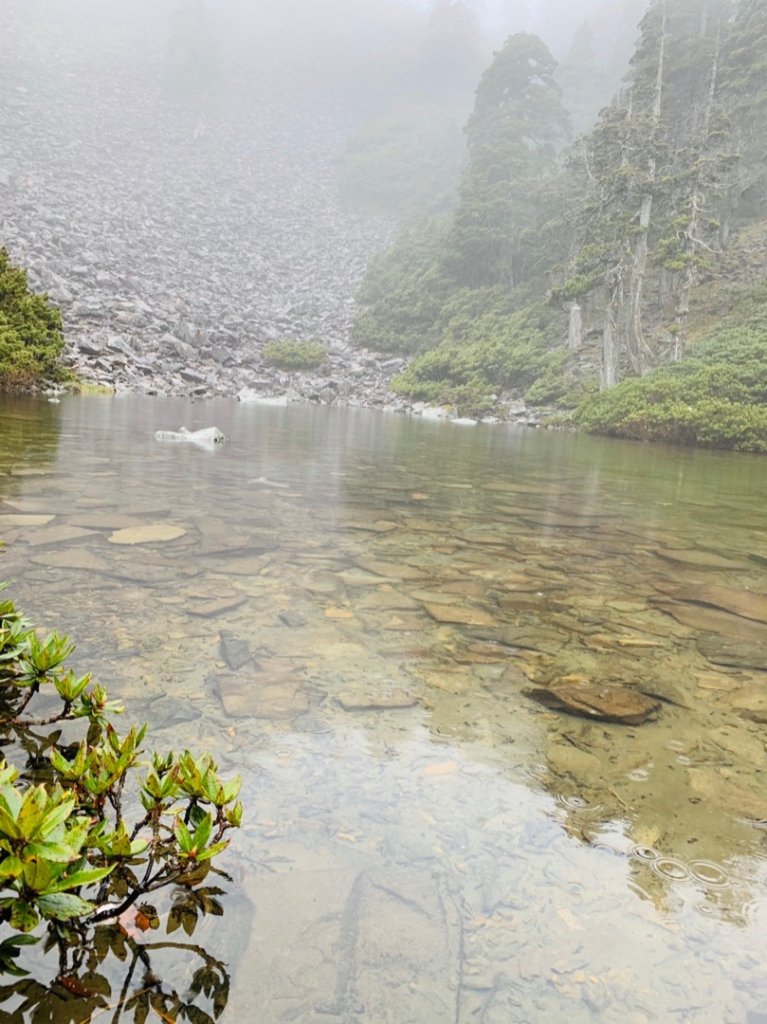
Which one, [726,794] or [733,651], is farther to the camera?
[733,651]

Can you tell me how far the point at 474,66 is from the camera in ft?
258

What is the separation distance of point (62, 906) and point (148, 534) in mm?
3354

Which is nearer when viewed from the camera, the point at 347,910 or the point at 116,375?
the point at 347,910

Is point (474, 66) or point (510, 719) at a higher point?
point (474, 66)

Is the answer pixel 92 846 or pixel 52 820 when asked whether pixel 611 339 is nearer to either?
pixel 92 846

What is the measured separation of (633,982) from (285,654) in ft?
5.53

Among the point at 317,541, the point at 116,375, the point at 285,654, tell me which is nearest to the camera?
the point at 285,654

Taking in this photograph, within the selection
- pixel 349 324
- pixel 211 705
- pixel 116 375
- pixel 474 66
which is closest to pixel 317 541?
pixel 211 705

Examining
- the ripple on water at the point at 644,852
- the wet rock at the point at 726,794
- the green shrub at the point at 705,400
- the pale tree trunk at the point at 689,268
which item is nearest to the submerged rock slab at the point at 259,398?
the green shrub at the point at 705,400

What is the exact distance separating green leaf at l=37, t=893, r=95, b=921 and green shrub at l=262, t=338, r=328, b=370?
101ft

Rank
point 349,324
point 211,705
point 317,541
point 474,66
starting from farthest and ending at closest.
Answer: point 474,66
point 349,324
point 317,541
point 211,705

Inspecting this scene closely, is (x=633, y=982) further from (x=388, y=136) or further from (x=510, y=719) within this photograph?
(x=388, y=136)

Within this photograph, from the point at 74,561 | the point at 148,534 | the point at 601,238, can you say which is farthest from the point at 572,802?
the point at 601,238

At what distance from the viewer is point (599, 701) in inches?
91.4
